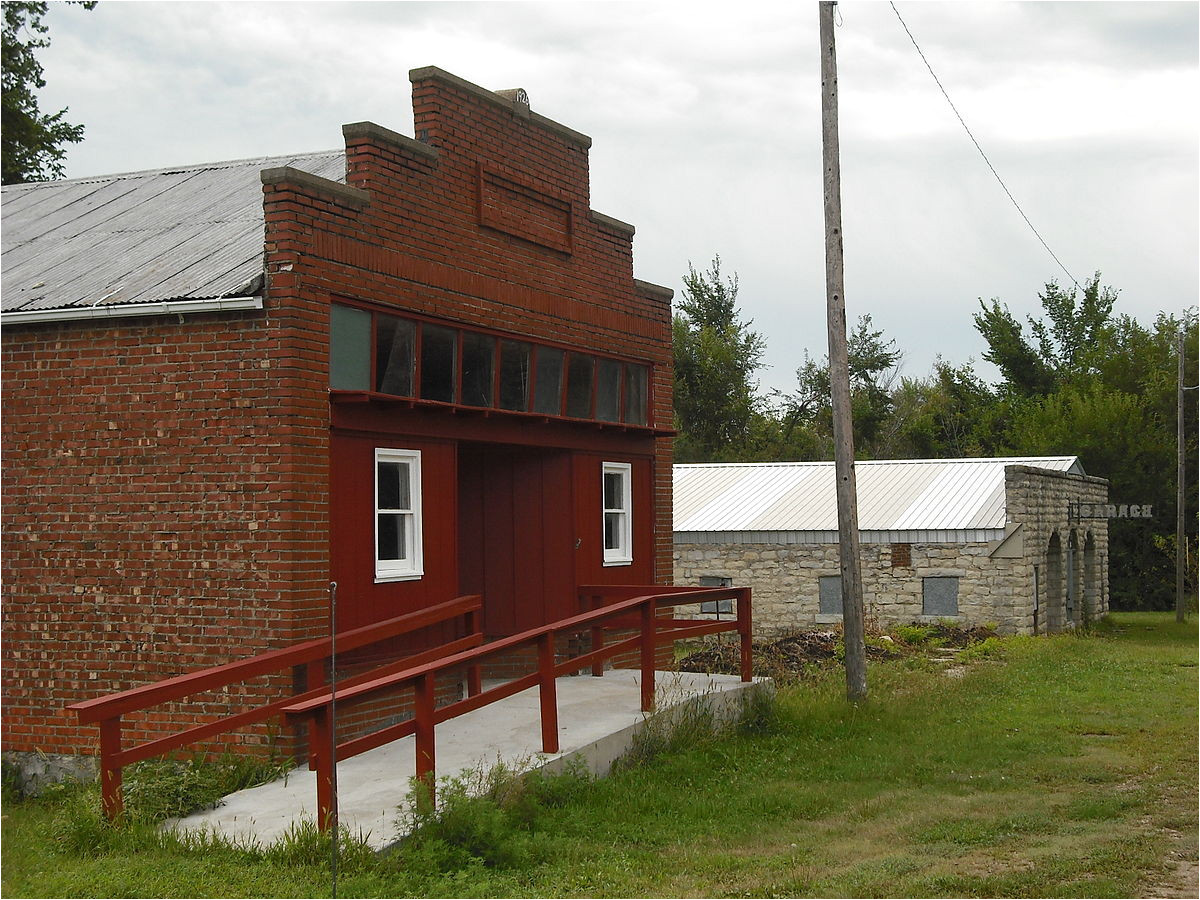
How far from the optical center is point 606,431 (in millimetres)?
15844

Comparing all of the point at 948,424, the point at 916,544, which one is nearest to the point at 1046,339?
the point at 948,424

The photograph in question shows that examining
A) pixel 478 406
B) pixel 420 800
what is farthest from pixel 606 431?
pixel 420 800

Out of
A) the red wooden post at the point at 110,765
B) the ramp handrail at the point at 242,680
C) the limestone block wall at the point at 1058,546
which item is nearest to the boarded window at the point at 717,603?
the limestone block wall at the point at 1058,546

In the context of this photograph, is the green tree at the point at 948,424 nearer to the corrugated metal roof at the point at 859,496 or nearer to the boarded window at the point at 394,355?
the corrugated metal roof at the point at 859,496

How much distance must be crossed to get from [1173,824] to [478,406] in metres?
7.11

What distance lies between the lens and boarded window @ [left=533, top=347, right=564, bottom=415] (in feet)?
47.5

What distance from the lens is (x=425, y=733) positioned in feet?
30.1

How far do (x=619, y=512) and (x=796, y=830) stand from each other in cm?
686

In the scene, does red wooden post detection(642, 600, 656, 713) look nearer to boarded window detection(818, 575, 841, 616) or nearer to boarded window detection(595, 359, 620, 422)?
boarded window detection(595, 359, 620, 422)

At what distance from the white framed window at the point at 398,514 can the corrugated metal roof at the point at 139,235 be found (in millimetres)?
2130

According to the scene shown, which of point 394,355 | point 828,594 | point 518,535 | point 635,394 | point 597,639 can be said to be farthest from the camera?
point 828,594

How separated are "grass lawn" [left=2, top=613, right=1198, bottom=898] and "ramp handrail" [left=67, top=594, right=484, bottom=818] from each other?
0.50 m

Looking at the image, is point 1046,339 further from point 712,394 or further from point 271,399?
point 271,399

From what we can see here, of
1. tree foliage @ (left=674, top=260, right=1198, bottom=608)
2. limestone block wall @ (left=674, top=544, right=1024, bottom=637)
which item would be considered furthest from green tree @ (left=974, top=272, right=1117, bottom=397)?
limestone block wall @ (left=674, top=544, right=1024, bottom=637)
